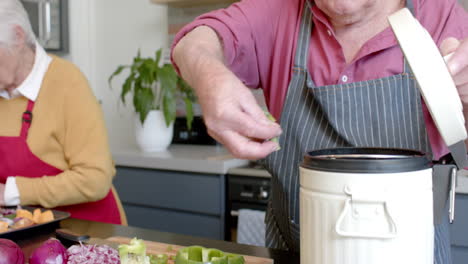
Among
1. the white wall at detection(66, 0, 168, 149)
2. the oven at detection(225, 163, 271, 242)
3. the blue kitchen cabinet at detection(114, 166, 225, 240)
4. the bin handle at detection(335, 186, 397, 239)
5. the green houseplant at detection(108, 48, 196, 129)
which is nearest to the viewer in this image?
the bin handle at detection(335, 186, 397, 239)

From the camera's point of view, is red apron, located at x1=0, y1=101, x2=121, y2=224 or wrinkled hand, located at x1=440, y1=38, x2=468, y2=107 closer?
wrinkled hand, located at x1=440, y1=38, x2=468, y2=107

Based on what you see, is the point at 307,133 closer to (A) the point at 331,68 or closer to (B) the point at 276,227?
(A) the point at 331,68

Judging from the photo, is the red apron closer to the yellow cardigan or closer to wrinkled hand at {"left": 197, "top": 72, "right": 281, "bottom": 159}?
the yellow cardigan

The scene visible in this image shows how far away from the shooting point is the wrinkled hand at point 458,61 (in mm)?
679

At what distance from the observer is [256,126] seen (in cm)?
63

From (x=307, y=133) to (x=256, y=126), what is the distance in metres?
0.47

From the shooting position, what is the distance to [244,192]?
2211 millimetres

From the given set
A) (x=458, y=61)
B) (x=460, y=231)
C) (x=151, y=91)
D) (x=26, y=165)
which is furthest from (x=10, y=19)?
(x=460, y=231)

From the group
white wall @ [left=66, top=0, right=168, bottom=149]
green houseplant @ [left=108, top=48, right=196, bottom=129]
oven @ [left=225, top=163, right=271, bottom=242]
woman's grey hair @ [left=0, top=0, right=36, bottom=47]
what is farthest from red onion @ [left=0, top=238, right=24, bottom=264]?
white wall @ [left=66, top=0, right=168, bottom=149]

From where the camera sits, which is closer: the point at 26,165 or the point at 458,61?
the point at 458,61

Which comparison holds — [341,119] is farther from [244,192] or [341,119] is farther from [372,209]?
[244,192]

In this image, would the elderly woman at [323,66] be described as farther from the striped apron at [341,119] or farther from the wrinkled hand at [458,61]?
the wrinkled hand at [458,61]

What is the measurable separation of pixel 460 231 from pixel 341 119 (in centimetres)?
102

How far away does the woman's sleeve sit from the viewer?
4.79 feet
